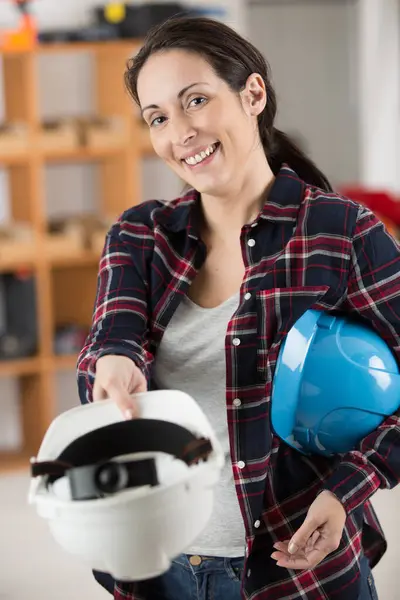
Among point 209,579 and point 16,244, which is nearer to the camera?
point 209,579

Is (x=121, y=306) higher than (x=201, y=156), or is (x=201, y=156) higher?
(x=201, y=156)

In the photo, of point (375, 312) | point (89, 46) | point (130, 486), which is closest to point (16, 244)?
point (89, 46)

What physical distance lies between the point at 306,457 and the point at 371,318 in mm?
205

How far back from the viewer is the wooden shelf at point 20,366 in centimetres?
400

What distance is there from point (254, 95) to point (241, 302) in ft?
0.91

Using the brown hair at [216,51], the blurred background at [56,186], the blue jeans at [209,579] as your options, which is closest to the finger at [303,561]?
the blue jeans at [209,579]

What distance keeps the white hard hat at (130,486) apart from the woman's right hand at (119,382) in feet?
0.08

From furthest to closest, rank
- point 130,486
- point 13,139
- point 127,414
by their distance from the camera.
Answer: point 13,139
point 127,414
point 130,486

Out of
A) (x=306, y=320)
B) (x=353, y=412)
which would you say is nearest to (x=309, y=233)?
(x=306, y=320)

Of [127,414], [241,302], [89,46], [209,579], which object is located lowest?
[209,579]

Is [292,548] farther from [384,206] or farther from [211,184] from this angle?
[384,206]

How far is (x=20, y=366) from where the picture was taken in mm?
4020

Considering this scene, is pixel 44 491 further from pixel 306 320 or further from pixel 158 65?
pixel 158 65

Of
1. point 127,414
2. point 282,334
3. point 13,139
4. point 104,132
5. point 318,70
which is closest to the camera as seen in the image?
point 127,414
